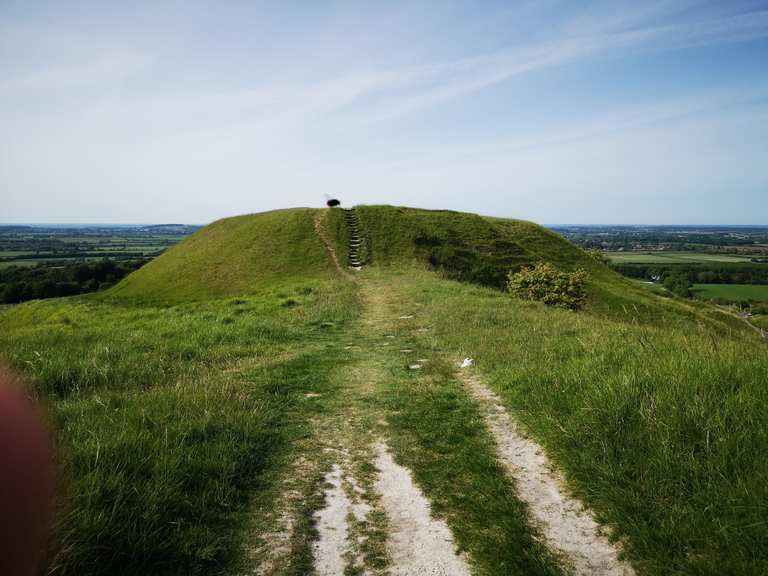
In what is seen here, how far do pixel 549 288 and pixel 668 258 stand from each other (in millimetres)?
179267

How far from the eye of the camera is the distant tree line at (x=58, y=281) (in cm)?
6612

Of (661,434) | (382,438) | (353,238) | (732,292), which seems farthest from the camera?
(732,292)

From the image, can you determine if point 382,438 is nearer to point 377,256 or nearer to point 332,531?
A: point 332,531

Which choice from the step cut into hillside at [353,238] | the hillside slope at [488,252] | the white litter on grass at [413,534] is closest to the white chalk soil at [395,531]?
the white litter on grass at [413,534]

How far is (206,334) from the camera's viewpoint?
12047mm

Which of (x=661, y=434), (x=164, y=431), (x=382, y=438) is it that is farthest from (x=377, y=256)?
(x=661, y=434)

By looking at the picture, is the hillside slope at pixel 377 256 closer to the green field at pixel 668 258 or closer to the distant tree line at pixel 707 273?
the distant tree line at pixel 707 273

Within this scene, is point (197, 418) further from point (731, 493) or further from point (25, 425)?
point (731, 493)

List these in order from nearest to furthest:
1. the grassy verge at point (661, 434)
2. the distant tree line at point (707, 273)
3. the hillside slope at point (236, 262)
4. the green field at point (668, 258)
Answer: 1. the grassy verge at point (661, 434)
2. the hillside slope at point (236, 262)
3. the distant tree line at point (707, 273)
4. the green field at point (668, 258)

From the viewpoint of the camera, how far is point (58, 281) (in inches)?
2862

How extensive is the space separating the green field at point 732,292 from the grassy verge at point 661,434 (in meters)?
104

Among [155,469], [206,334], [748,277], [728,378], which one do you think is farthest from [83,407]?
[748,277]

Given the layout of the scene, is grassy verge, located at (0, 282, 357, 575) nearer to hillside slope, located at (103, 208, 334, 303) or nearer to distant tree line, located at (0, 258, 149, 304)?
hillside slope, located at (103, 208, 334, 303)

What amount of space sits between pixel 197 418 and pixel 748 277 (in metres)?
162
